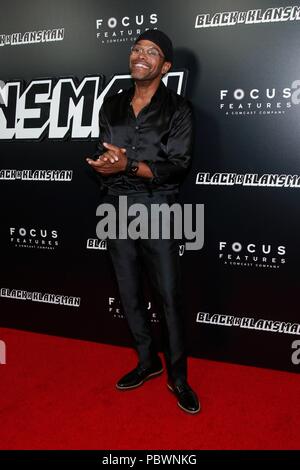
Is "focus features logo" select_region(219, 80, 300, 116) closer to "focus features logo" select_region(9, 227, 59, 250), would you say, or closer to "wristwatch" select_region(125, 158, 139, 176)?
"wristwatch" select_region(125, 158, 139, 176)

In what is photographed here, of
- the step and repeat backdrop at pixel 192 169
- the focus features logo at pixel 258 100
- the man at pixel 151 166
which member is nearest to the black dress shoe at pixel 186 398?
the man at pixel 151 166

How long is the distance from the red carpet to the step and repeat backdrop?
24 centimetres

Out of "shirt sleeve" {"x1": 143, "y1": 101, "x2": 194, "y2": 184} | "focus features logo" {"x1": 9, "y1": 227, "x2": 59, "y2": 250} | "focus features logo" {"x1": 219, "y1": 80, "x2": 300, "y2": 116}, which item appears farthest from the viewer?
"focus features logo" {"x1": 9, "y1": 227, "x2": 59, "y2": 250}

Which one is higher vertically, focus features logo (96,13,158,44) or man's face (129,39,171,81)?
focus features logo (96,13,158,44)

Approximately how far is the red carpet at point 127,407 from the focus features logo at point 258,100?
5.06 ft

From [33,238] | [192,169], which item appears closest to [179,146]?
[192,169]

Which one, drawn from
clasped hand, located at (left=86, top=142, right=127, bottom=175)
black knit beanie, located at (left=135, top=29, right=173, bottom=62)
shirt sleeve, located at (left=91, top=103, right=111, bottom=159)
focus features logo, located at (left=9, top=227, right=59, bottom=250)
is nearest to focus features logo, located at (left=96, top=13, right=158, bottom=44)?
black knit beanie, located at (left=135, top=29, right=173, bottom=62)

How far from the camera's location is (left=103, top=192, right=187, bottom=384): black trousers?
233 centimetres

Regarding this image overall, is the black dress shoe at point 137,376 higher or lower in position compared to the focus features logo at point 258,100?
lower

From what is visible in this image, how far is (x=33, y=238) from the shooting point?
3293 millimetres

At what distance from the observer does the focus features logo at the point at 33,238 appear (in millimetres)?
3232

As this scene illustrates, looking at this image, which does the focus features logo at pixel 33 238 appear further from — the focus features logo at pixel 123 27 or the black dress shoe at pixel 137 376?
the focus features logo at pixel 123 27

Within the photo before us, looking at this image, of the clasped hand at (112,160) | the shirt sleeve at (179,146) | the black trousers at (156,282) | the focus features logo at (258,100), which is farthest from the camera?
the focus features logo at (258,100)
